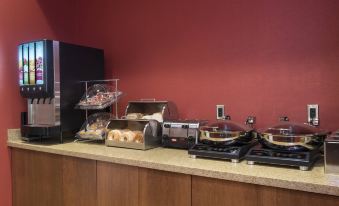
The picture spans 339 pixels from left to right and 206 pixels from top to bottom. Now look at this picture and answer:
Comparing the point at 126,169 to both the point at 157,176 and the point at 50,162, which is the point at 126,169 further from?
the point at 50,162

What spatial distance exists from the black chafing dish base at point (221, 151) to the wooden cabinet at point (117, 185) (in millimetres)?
344

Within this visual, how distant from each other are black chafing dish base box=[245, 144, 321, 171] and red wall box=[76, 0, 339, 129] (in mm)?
431

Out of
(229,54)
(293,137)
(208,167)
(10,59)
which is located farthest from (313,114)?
(10,59)

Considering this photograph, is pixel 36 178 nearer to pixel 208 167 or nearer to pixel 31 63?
pixel 31 63

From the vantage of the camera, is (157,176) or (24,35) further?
(24,35)

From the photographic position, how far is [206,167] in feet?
4.40

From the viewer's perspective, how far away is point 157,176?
1475 millimetres

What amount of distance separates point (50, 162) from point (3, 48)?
1087mm

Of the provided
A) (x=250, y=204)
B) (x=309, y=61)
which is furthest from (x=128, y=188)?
(x=309, y=61)

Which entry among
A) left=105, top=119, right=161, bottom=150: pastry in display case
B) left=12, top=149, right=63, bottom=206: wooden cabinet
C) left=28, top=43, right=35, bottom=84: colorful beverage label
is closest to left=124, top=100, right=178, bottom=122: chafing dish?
left=105, top=119, right=161, bottom=150: pastry in display case

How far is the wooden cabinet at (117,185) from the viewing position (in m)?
1.57

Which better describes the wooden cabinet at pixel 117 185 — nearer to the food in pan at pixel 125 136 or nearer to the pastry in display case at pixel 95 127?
the food in pan at pixel 125 136

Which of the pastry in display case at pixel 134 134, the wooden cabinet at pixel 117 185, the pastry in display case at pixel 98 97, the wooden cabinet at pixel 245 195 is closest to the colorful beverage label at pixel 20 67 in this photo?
the pastry in display case at pixel 98 97

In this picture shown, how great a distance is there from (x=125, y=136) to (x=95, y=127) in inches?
15.6
